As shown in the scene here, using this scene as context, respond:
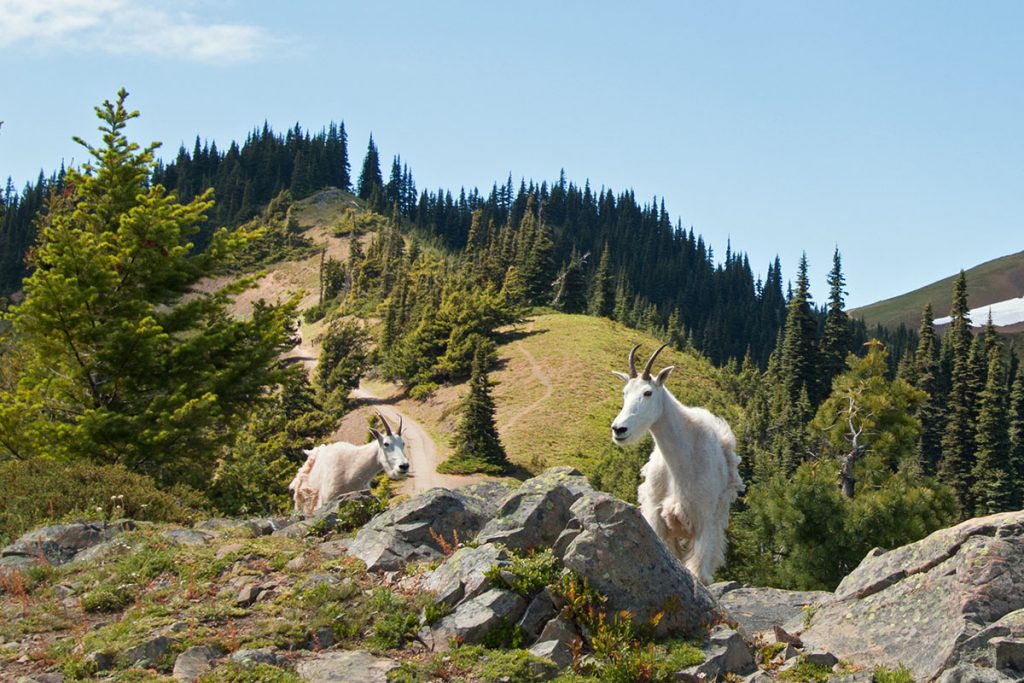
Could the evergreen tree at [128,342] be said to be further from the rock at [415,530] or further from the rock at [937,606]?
the rock at [937,606]

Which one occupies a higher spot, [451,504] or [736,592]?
[451,504]

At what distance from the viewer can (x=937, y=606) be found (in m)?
6.94

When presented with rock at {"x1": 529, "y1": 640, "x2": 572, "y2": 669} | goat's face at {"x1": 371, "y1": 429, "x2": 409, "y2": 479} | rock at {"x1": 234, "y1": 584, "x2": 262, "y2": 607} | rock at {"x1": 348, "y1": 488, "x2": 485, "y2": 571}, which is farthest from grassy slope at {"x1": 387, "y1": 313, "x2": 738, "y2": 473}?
rock at {"x1": 529, "y1": 640, "x2": 572, "y2": 669}

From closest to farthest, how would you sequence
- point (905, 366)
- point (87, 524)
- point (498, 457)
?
1. point (87, 524)
2. point (498, 457)
3. point (905, 366)

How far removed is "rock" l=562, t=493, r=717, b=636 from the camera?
286 inches

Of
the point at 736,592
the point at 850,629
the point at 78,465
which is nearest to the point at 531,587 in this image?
the point at 850,629

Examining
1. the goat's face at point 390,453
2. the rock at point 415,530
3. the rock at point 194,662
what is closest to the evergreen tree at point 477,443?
the goat's face at point 390,453

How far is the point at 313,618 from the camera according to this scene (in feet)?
24.3

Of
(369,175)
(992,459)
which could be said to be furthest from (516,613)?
(369,175)

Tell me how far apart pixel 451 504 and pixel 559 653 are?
296 cm

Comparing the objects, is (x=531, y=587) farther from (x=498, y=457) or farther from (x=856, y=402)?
(x=498, y=457)

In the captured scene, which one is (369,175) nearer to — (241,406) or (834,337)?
(834,337)

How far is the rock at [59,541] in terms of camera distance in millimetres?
9789

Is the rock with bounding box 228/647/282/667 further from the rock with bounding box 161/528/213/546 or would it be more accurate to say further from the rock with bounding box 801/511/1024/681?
the rock with bounding box 801/511/1024/681
